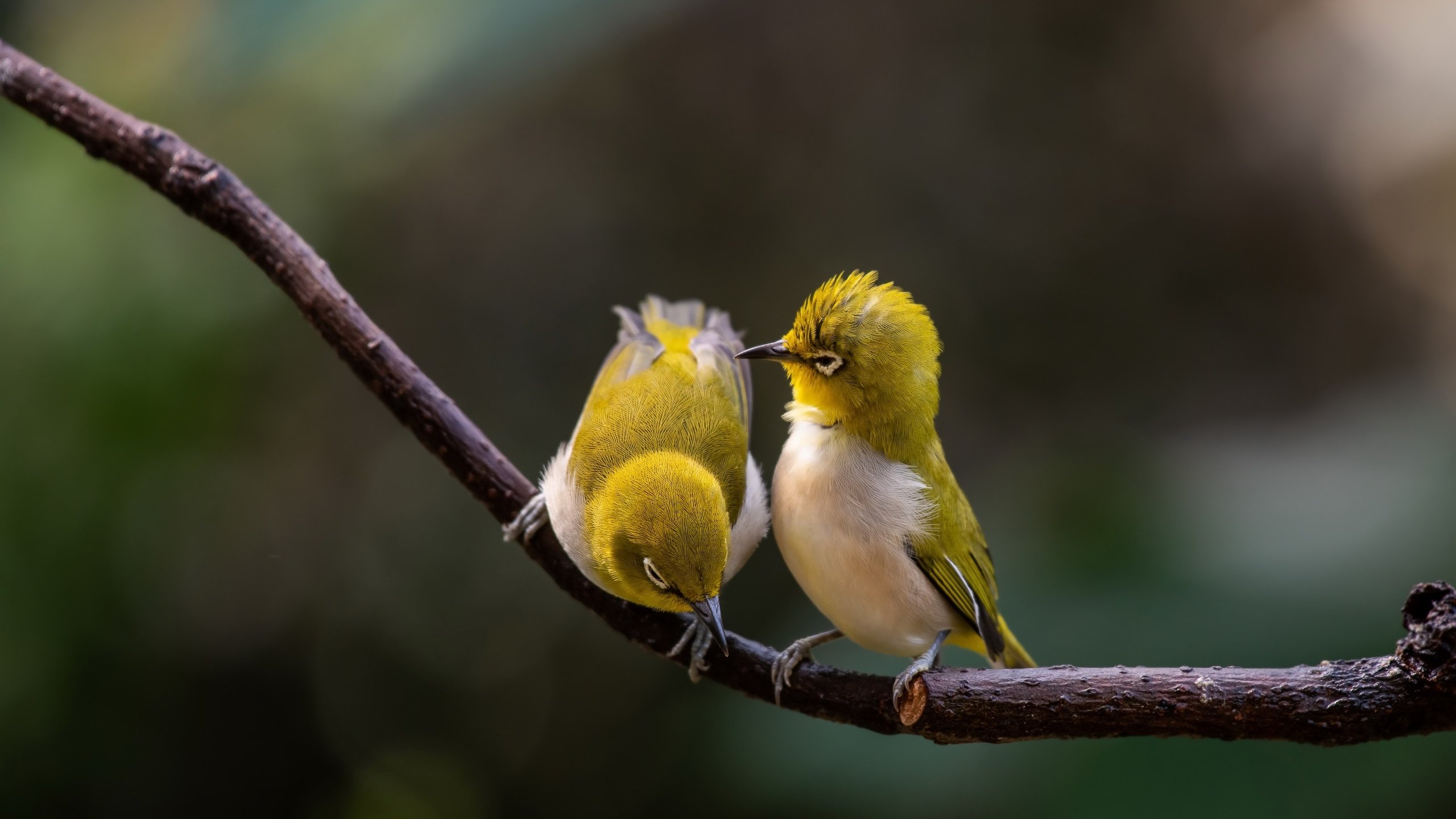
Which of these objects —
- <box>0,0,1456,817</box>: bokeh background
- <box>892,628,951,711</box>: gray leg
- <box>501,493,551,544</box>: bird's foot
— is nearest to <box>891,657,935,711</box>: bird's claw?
<box>892,628,951,711</box>: gray leg

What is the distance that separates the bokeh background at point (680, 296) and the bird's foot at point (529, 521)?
5.48ft

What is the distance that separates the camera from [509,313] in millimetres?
5816

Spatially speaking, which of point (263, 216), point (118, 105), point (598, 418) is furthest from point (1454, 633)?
point (118, 105)

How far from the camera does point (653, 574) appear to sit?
7.22 feet

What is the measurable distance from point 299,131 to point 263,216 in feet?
9.54

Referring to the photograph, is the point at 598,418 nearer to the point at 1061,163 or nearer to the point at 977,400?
the point at 977,400

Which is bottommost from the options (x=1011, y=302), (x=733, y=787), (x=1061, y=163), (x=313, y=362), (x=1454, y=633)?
(x=733, y=787)

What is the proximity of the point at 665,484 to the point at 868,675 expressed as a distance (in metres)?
0.62

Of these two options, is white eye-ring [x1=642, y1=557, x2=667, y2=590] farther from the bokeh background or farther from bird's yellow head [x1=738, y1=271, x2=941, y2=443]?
the bokeh background

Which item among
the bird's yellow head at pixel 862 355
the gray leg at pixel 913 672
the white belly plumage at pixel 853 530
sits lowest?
the gray leg at pixel 913 672

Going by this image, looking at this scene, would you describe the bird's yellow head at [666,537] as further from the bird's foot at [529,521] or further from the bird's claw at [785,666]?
the bird's foot at [529,521]

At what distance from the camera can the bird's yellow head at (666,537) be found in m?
2.15

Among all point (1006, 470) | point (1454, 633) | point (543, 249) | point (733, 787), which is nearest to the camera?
point (1454, 633)

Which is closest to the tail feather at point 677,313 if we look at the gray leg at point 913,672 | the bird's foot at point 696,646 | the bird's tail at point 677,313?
the bird's tail at point 677,313
